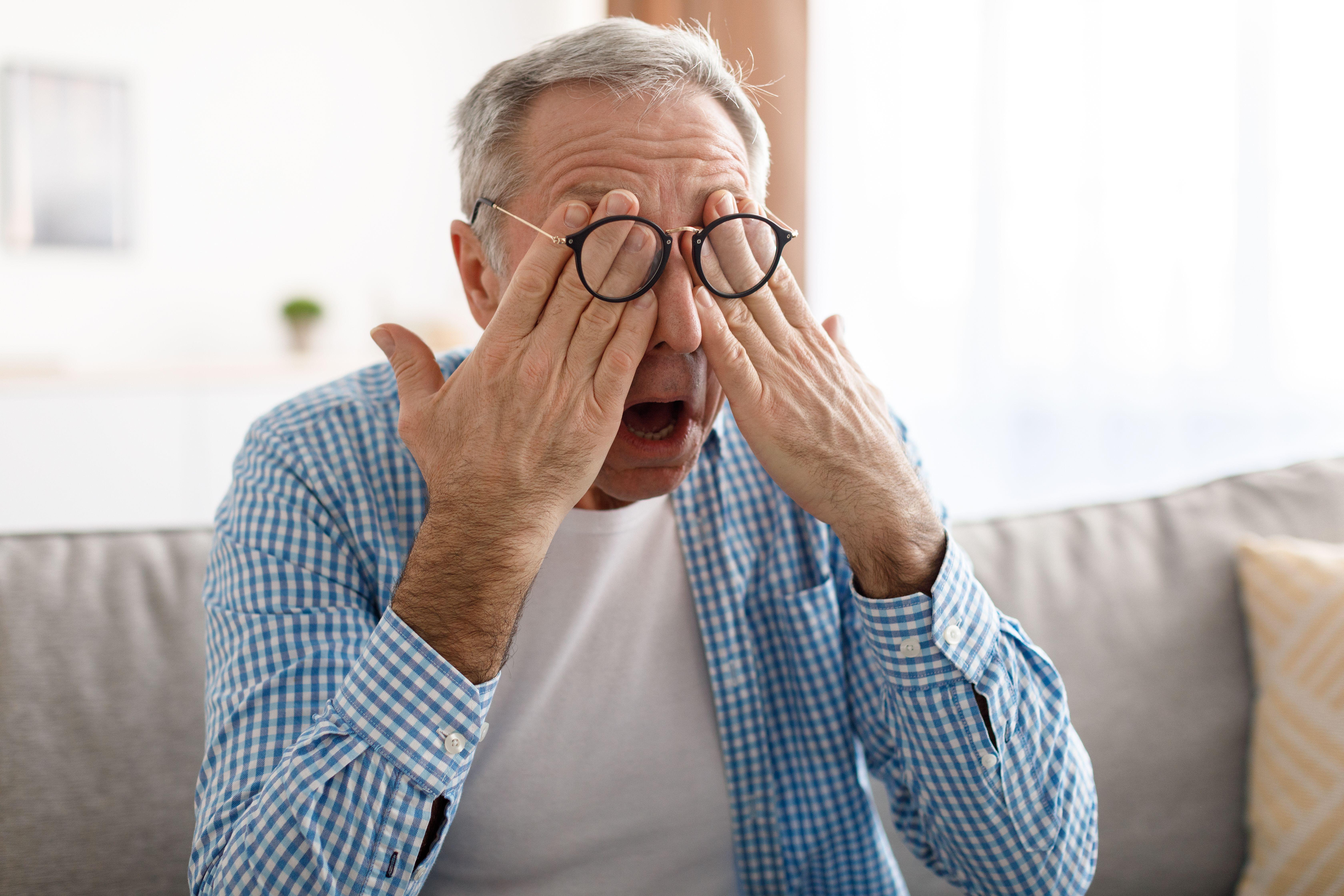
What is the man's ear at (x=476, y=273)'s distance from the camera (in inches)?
47.0

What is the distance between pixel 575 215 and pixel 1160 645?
3.25 feet

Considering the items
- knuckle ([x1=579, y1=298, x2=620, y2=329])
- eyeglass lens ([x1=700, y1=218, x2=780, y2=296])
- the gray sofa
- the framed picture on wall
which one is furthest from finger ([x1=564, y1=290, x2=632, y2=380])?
the framed picture on wall

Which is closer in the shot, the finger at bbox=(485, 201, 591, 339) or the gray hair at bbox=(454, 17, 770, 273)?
the finger at bbox=(485, 201, 591, 339)

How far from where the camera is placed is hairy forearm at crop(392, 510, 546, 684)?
88cm


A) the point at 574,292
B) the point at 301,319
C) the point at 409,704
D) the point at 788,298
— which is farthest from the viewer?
the point at 301,319

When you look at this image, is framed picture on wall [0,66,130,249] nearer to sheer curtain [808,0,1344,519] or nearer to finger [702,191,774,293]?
sheer curtain [808,0,1344,519]

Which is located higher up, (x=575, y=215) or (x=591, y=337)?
(x=575, y=215)

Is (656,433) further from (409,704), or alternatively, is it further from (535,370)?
(409,704)

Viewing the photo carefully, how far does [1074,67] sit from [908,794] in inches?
82.0

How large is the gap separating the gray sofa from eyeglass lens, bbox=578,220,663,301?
685mm

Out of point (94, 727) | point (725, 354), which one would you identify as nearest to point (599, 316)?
point (725, 354)

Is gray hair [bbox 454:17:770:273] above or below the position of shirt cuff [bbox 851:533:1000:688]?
above

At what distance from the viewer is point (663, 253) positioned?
986 mm

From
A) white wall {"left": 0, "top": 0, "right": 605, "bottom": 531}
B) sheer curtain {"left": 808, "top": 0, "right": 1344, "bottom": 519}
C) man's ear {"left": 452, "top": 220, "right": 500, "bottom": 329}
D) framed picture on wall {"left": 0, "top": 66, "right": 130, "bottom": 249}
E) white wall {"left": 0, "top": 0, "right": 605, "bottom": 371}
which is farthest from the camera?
white wall {"left": 0, "top": 0, "right": 605, "bottom": 371}
